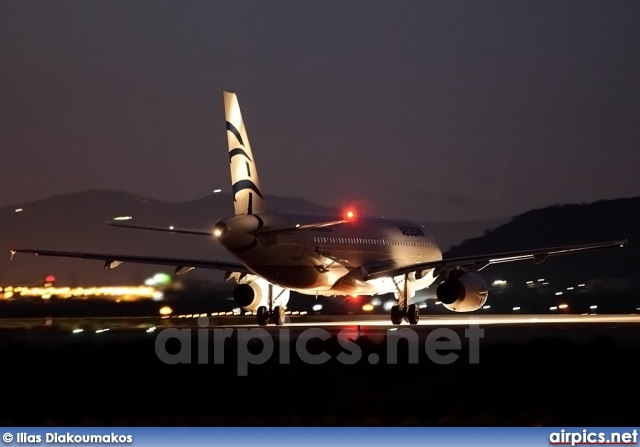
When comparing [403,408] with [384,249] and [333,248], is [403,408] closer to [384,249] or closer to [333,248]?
[333,248]

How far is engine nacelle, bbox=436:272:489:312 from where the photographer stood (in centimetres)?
4275

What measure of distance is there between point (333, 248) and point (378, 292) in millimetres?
4816

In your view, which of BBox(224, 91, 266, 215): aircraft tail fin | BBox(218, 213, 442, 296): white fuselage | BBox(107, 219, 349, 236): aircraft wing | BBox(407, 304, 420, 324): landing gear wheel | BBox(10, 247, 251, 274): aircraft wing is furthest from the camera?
BBox(407, 304, 420, 324): landing gear wheel

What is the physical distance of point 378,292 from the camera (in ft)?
155

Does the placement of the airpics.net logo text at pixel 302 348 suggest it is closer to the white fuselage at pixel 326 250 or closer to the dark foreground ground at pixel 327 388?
the dark foreground ground at pixel 327 388

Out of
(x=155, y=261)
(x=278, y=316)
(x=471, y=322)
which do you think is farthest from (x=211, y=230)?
(x=471, y=322)

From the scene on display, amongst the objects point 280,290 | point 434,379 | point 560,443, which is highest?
point 280,290

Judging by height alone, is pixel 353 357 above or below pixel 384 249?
below

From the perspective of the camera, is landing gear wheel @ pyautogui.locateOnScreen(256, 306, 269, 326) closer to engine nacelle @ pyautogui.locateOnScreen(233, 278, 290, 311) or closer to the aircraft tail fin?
engine nacelle @ pyautogui.locateOnScreen(233, 278, 290, 311)

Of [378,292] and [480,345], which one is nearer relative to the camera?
[480,345]

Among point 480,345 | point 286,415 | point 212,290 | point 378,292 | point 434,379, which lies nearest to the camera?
point 286,415

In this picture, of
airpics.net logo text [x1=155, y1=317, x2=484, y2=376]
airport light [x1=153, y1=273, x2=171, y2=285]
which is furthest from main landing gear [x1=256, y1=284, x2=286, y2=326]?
airport light [x1=153, y1=273, x2=171, y2=285]

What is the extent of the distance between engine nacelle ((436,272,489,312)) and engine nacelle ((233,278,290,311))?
584 centimetres

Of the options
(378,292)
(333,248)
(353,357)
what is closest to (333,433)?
(353,357)
